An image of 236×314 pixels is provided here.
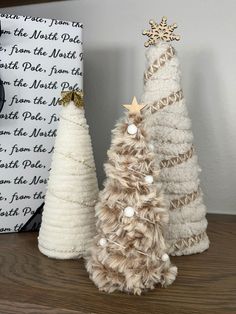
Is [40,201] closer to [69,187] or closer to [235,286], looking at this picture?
[69,187]

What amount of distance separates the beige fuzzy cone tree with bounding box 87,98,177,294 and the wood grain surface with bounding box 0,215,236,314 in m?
0.02

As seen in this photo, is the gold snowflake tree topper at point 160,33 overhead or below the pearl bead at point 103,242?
overhead

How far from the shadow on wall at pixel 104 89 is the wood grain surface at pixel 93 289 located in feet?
1.04

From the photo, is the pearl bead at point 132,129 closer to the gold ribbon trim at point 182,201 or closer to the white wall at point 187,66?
the gold ribbon trim at point 182,201

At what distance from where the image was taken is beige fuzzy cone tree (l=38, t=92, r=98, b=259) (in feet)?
1.78

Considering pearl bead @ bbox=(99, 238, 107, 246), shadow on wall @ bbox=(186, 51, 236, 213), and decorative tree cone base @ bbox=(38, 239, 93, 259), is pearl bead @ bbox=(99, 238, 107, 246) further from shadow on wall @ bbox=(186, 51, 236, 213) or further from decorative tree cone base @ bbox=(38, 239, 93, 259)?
shadow on wall @ bbox=(186, 51, 236, 213)

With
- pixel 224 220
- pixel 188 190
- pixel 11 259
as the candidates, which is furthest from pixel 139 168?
pixel 224 220

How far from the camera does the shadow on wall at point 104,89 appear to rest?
2.69 feet

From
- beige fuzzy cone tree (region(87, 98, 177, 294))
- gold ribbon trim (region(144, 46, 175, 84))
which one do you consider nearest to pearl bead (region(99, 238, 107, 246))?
beige fuzzy cone tree (region(87, 98, 177, 294))

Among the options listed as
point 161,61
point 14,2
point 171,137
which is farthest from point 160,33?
point 14,2

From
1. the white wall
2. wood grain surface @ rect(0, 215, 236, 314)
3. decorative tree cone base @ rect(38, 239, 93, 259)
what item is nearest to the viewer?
wood grain surface @ rect(0, 215, 236, 314)

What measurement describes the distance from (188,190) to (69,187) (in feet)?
0.56

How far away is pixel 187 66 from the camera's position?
0.77 metres

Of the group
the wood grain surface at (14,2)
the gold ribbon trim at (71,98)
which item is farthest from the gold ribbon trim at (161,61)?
the wood grain surface at (14,2)
